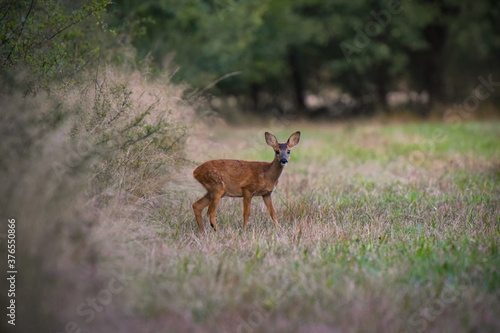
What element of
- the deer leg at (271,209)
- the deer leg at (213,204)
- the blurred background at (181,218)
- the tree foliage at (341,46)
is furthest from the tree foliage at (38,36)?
the tree foliage at (341,46)

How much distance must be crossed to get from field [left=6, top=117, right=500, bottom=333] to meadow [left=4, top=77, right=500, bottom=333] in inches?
0.5

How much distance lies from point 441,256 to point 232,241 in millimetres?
2010

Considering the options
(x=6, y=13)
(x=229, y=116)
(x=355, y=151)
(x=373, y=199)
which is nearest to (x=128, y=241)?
(x=6, y=13)

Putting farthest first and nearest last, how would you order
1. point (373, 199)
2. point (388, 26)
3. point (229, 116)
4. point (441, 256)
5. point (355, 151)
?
point (229, 116)
point (388, 26)
point (355, 151)
point (373, 199)
point (441, 256)

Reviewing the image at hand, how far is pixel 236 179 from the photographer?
6086mm

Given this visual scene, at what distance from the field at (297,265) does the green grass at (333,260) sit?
13 mm

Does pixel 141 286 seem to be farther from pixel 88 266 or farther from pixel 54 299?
pixel 54 299

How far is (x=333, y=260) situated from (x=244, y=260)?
80 centimetres

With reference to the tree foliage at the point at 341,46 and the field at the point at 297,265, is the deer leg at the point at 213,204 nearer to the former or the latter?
the field at the point at 297,265

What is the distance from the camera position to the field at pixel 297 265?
3617 mm

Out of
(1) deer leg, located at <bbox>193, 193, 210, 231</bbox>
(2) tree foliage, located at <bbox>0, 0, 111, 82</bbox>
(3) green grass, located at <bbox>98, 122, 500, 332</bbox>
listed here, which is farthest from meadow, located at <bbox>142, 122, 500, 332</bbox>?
(2) tree foliage, located at <bbox>0, 0, 111, 82</bbox>

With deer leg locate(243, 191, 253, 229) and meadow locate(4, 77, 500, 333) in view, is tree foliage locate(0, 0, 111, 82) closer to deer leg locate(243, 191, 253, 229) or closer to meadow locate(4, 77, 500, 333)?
meadow locate(4, 77, 500, 333)

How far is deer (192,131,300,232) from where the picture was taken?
6.00 m

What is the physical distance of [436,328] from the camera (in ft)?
11.7
